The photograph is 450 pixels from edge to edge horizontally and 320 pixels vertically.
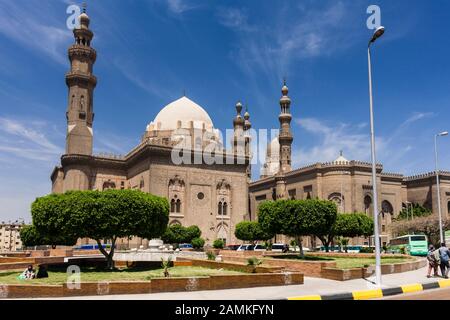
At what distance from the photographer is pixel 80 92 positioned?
144 feet

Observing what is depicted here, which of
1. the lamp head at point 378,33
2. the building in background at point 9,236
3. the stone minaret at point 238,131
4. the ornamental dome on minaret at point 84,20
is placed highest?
the ornamental dome on minaret at point 84,20

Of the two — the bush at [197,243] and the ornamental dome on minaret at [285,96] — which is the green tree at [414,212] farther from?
the bush at [197,243]

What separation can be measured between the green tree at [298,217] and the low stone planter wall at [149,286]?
34.3ft

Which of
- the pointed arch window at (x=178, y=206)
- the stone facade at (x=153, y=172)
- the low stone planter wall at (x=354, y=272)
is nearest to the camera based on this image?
the low stone planter wall at (x=354, y=272)

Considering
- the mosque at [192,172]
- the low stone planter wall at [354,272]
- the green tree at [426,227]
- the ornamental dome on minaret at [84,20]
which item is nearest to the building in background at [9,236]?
→ the mosque at [192,172]

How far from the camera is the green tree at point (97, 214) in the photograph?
1808cm

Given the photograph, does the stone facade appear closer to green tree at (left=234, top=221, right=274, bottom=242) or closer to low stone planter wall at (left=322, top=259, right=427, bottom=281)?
green tree at (left=234, top=221, right=274, bottom=242)

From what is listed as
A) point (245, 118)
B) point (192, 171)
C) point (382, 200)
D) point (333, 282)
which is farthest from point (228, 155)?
point (333, 282)

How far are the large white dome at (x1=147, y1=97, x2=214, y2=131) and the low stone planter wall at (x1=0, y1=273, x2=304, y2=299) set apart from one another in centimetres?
3731
